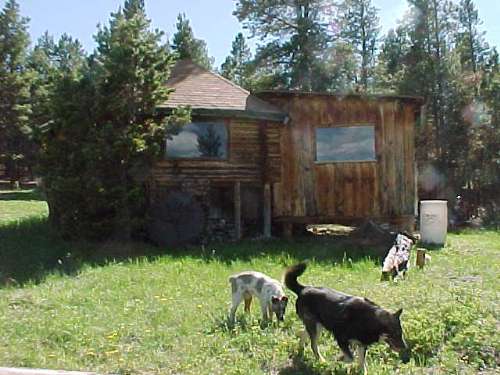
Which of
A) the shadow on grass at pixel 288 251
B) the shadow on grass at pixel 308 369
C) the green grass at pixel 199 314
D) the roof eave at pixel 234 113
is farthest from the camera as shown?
the roof eave at pixel 234 113

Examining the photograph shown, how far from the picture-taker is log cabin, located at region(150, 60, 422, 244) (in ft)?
41.9

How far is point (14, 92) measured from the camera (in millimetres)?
32812

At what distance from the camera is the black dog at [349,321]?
4234mm

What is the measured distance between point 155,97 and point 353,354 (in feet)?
26.7

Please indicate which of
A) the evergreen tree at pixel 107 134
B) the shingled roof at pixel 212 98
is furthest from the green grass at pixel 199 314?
the shingled roof at pixel 212 98

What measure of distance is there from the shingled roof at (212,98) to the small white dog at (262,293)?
6.82 m

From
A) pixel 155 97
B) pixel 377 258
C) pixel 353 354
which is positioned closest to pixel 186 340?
pixel 353 354

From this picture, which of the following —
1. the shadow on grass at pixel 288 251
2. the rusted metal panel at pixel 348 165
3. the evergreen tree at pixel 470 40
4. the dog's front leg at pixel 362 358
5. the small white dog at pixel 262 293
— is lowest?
the shadow on grass at pixel 288 251

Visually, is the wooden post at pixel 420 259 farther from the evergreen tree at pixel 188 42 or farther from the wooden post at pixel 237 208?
the evergreen tree at pixel 188 42

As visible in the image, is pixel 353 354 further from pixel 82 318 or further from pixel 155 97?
pixel 155 97

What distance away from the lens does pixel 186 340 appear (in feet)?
17.5

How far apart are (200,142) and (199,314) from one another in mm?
7073

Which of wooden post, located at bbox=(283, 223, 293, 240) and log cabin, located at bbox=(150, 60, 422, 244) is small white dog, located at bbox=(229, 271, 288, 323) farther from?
wooden post, located at bbox=(283, 223, 293, 240)

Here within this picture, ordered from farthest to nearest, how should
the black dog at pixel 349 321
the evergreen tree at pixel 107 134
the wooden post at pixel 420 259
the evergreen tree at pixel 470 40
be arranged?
the evergreen tree at pixel 470 40 < the evergreen tree at pixel 107 134 < the wooden post at pixel 420 259 < the black dog at pixel 349 321
